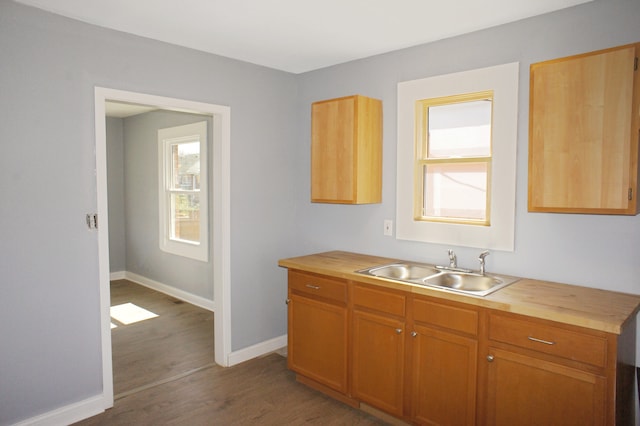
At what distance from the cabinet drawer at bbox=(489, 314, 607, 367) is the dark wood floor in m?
1.03

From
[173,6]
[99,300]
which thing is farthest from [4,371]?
[173,6]

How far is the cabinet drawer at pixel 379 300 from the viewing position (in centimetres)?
247

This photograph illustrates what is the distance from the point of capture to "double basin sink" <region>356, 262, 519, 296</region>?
2.53 meters

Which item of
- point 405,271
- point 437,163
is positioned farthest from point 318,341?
point 437,163

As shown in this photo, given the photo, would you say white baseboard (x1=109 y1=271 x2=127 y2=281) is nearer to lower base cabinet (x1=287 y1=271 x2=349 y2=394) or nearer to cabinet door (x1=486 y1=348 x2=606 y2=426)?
lower base cabinet (x1=287 y1=271 x2=349 y2=394)

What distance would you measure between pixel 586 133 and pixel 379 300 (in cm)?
137

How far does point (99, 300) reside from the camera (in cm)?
270

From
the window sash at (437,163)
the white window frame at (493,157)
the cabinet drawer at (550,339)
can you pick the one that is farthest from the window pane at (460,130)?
the cabinet drawer at (550,339)

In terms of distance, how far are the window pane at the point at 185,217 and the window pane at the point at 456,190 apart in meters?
2.98

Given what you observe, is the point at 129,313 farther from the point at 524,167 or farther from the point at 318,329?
the point at 524,167

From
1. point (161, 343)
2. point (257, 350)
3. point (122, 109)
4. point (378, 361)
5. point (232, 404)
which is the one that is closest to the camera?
point (378, 361)

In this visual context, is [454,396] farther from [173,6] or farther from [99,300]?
[173,6]

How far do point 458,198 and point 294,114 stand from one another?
5.38ft

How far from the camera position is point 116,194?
6.33m
